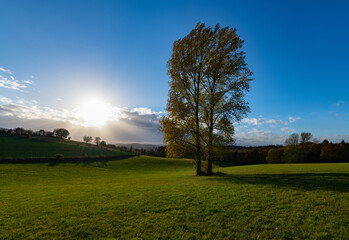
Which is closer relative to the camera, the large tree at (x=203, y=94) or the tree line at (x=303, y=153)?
the large tree at (x=203, y=94)

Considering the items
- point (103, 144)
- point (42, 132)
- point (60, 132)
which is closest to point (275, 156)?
point (103, 144)

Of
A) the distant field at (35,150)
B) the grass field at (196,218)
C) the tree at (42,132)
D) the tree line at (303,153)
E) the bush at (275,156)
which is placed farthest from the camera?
the tree at (42,132)

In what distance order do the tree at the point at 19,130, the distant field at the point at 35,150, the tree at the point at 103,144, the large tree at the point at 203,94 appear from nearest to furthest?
the large tree at the point at 203,94 → the distant field at the point at 35,150 → the tree at the point at 19,130 → the tree at the point at 103,144

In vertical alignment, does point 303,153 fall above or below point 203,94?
below

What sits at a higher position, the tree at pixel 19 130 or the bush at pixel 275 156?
the tree at pixel 19 130

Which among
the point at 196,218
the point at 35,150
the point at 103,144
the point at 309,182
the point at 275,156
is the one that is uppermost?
the point at 103,144

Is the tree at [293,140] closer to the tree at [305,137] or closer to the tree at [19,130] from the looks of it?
the tree at [305,137]

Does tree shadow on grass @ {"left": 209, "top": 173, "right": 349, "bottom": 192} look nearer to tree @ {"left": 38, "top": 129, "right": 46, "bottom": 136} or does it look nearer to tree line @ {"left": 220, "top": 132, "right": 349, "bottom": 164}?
tree line @ {"left": 220, "top": 132, "right": 349, "bottom": 164}

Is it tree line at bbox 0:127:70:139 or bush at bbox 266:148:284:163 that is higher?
tree line at bbox 0:127:70:139

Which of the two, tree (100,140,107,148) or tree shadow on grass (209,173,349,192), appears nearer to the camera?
tree shadow on grass (209,173,349,192)

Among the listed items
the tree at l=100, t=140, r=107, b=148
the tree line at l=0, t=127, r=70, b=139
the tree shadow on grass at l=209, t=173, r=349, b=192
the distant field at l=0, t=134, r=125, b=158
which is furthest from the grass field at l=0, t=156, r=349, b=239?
the tree line at l=0, t=127, r=70, b=139

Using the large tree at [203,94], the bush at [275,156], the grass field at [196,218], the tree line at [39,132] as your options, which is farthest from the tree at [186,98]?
the tree line at [39,132]

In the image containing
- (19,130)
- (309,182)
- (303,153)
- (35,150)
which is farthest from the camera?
(19,130)

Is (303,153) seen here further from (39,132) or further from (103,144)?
(39,132)
